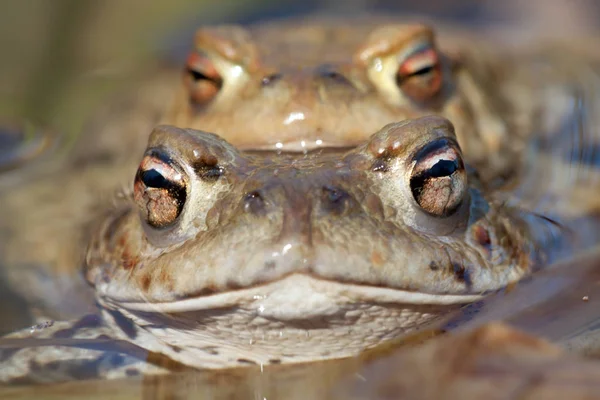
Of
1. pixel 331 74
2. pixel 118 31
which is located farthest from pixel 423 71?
pixel 118 31

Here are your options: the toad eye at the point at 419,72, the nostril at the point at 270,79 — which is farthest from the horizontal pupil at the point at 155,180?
the toad eye at the point at 419,72

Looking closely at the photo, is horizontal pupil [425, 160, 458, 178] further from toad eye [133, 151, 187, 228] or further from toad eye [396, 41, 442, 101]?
toad eye [396, 41, 442, 101]

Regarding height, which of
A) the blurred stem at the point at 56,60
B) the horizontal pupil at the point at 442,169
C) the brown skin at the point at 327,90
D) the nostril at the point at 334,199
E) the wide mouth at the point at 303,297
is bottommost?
the wide mouth at the point at 303,297

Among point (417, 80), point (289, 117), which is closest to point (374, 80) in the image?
point (417, 80)

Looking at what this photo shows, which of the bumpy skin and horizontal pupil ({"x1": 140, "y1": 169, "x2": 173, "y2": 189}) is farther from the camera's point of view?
horizontal pupil ({"x1": 140, "y1": 169, "x2": 173, "y2": 189})

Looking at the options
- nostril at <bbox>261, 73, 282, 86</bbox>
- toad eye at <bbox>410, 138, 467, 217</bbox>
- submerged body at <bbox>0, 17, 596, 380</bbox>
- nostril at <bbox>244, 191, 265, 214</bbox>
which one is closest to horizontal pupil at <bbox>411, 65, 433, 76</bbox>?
submerged body at <bbox>0, 17, 596, 380</bbox>

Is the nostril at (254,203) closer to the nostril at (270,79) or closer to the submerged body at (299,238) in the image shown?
the submerged body at (299,238)
